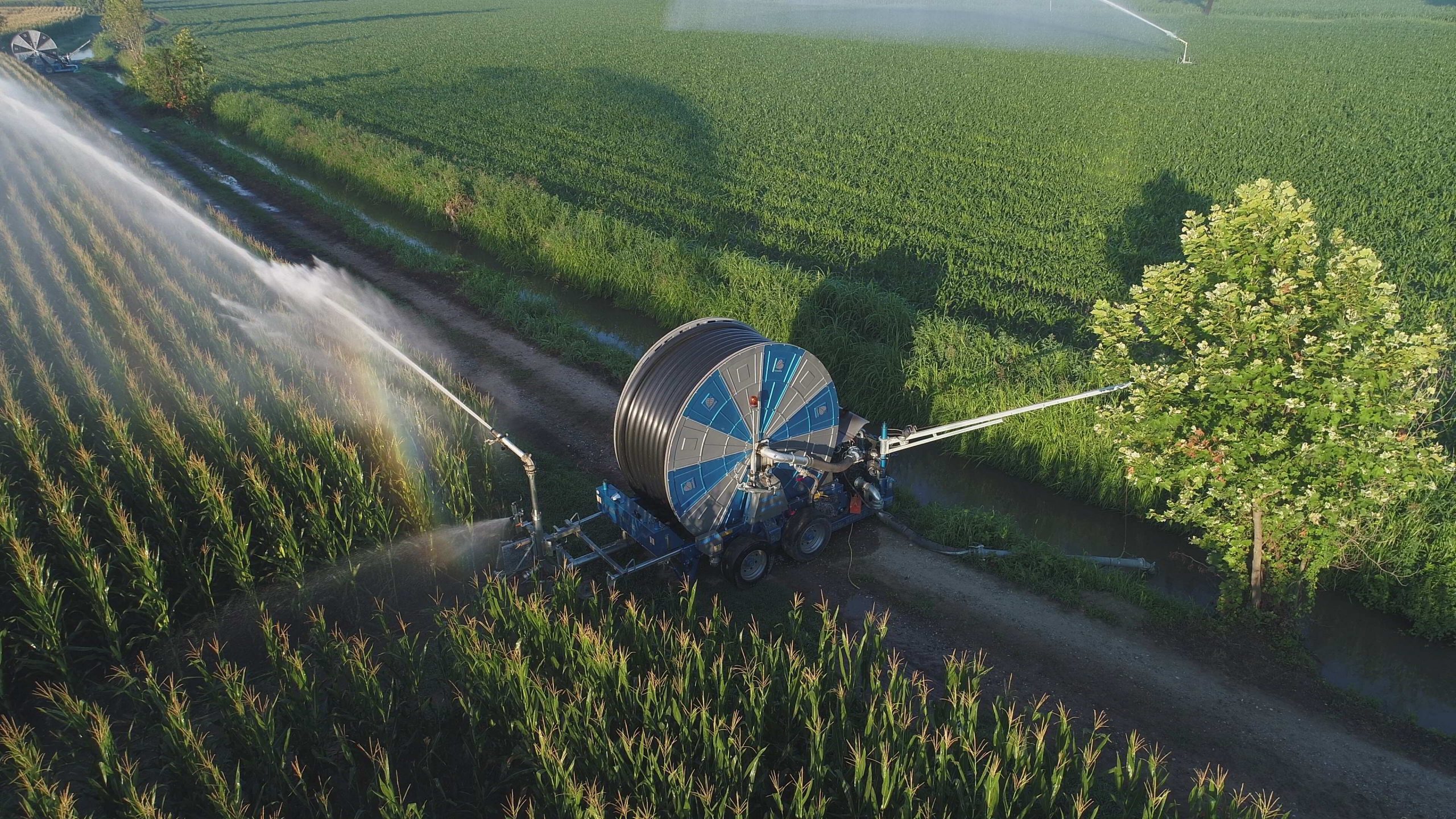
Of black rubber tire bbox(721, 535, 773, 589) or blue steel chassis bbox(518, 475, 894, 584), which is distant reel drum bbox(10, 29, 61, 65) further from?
black rubber tire bbox(721, 535, 773, 589)

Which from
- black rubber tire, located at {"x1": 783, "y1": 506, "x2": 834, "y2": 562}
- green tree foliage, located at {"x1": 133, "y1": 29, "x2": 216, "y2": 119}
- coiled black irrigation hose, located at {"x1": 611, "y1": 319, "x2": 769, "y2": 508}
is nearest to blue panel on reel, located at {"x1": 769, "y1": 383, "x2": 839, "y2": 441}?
black rubber tire, located at {"x1": 783, "y1": 506, "x2": 834, "y2": 562}

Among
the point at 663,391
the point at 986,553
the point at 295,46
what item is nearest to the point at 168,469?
the point at 663,391

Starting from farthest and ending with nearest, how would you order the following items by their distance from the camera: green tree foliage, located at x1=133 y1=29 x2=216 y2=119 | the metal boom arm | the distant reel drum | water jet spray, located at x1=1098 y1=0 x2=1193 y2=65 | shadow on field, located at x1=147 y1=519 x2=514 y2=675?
the distant reel drum < water jet spray, located at x1=1098 y1=0 x2=1193 y2=65 < green tree foliage, located at x1=133 y1=29 x2=216 y2=119 < the metal boom arm < shadow on field, located at x1=147 y1=519 x2=514 y2=675

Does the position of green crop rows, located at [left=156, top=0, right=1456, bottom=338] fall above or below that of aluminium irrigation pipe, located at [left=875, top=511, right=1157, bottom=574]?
above

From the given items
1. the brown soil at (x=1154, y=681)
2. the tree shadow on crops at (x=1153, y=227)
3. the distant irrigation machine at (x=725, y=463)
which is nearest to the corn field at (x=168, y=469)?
the distant irrigation machine at (x=725, y=463)

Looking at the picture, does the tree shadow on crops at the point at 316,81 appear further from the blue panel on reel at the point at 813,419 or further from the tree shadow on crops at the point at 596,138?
the blue panel on reel at the point at 813,419
